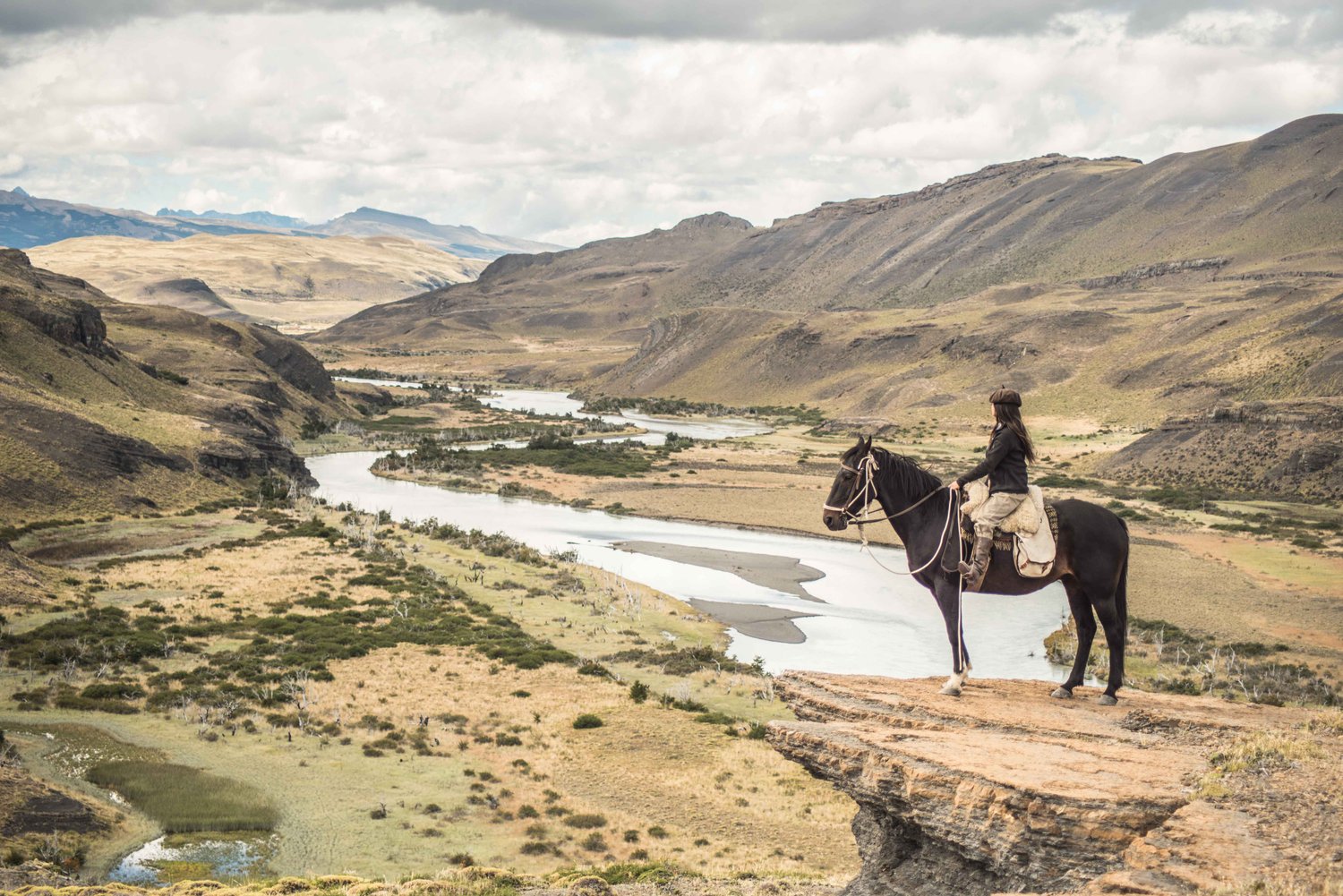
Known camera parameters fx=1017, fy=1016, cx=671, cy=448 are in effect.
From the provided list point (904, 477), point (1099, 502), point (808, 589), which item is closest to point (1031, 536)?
point (904, 477)

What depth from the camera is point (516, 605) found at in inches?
1742

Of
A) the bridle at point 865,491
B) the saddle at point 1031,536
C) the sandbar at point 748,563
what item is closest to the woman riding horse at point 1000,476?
the saddle at point 1031,536

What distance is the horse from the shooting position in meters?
13.0

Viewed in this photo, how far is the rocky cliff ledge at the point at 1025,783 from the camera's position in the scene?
8680 mm

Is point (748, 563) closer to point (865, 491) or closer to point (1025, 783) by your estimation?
point (865, 491)

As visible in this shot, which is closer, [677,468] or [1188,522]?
[1188,522]

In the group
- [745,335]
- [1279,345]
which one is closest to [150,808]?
[1279,345]

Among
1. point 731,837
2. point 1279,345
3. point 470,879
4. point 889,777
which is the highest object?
point 1279,345

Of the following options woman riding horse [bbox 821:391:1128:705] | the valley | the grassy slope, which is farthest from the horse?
the grassy slope

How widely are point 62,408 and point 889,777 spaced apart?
6603cm

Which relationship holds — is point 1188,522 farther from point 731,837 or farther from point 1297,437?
point 731,837

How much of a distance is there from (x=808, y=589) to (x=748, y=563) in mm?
6098

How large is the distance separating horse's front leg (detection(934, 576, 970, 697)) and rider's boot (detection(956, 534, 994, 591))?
0.33 meters

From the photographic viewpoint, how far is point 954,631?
12.7 meters
